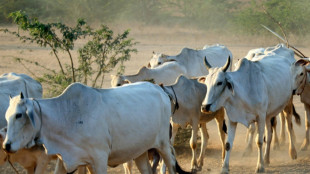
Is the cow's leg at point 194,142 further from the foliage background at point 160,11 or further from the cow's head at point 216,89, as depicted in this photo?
the foliage background at point 160,11

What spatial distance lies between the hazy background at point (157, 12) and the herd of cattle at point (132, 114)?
17.7m

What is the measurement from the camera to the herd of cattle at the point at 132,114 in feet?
19.6

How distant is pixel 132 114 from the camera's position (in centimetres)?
654

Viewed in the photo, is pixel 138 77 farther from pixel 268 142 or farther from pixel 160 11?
pixel 160 11

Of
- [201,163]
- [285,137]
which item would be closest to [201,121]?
[201,163]

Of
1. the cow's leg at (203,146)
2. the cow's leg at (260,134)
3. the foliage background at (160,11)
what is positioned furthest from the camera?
→ the foliage background at (160,11)

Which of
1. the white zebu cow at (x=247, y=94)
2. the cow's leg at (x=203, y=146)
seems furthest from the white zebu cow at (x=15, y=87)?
the cow's leg at (x=203, y=146)

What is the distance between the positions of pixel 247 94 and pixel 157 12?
26.3 metres

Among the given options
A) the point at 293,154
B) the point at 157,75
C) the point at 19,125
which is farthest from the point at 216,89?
the point at 19,125

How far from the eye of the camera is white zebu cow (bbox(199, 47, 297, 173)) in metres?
8.07

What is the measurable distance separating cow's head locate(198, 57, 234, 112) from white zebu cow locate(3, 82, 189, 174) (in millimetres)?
1204

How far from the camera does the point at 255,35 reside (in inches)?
1069

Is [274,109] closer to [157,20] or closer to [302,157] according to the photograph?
[302,157]

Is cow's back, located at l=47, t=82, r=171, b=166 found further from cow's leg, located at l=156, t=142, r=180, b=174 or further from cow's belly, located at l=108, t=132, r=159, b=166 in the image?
cow's leg, located at l=156, t=142, r=180, b=174
